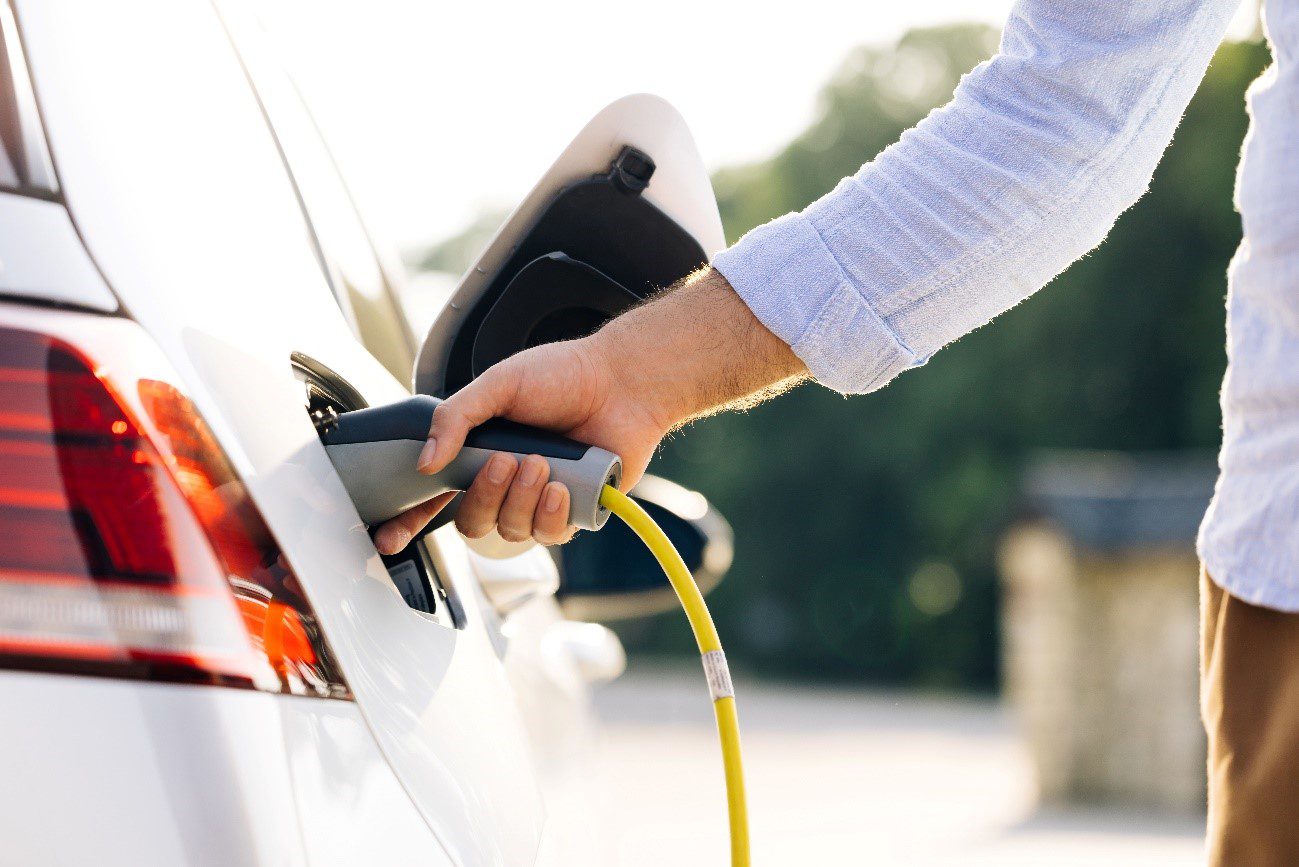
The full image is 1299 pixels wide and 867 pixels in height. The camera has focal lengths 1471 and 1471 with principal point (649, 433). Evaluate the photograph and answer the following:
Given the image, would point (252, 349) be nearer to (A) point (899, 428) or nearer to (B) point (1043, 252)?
(B) point (1043, 252)

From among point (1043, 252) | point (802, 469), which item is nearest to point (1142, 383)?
point (802, 469)

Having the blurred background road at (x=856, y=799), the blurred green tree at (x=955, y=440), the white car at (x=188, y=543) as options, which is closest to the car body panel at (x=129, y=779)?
the white car at (x=188, y=543)

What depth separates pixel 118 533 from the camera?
100 cm

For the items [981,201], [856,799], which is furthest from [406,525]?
[856,799]

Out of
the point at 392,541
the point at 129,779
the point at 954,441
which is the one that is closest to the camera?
the point at 129,779

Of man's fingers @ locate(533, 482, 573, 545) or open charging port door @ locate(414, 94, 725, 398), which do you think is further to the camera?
open charging port door @ locate(414, 94, 725, 398)

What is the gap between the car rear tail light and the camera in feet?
3.17

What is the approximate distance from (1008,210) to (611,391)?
1.58 feet

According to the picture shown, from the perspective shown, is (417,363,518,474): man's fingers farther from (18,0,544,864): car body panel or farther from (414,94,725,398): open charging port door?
(414,94,725,398): open charging port door

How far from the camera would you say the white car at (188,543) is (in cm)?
95

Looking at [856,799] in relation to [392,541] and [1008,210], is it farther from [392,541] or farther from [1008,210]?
[392,541]

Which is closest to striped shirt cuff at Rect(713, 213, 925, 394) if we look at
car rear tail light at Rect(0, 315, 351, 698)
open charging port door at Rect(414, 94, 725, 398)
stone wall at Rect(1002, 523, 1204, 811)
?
open charging port door at Rect(414, 94, 725, 398)

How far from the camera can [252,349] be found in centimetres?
120

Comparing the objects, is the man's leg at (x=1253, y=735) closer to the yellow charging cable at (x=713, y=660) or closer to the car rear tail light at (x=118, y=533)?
the yellow charging cable at (x=713, y=660)
